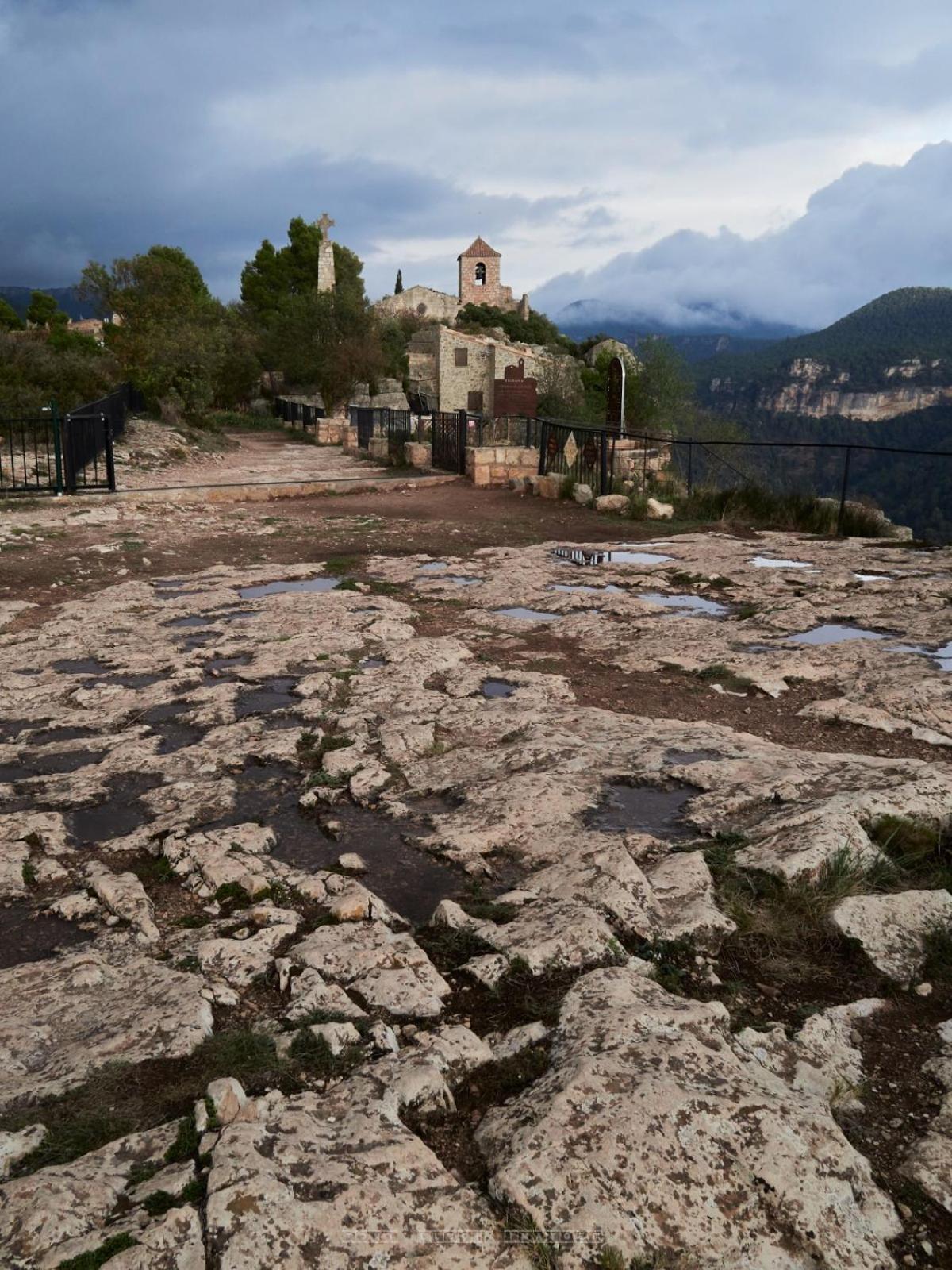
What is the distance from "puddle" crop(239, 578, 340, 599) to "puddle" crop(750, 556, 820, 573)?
157 inches

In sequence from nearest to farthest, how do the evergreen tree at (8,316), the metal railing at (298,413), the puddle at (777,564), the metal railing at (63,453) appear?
the puddle at (777,564), the metal railing at (63,453), the metal railing at (298,413), the evergreen tree at (8,316)

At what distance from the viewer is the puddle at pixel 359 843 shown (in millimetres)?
3156

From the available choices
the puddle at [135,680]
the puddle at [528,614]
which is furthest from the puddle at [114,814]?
the puddle at [528,614]

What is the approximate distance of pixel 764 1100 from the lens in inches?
78.5


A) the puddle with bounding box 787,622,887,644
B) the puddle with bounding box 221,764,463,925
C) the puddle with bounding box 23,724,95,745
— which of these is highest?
the puddle with bounding box 787,622,887,644

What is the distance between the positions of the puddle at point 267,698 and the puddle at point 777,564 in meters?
5.09

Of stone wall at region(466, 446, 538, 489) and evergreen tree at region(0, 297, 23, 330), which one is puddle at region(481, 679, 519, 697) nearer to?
stone wall at region(466, 446, 538, 489)

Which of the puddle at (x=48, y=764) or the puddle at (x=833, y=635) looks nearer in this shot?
the puddle at (x=48, y=764)

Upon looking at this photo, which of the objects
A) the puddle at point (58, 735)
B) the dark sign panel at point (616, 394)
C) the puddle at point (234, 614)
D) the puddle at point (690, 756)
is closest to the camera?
the puddle at point (690, 756)

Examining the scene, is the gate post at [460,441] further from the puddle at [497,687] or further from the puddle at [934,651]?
the puddle at [497,687]

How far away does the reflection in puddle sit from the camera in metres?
7.07

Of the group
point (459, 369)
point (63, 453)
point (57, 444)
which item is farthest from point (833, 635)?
point (459, 369)

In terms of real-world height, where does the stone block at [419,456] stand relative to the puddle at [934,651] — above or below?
above

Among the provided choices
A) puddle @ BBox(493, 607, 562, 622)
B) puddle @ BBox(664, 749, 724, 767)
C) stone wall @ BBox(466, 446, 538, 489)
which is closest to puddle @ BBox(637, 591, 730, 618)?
puddle @ BBox(493, 607, 562, 622)
